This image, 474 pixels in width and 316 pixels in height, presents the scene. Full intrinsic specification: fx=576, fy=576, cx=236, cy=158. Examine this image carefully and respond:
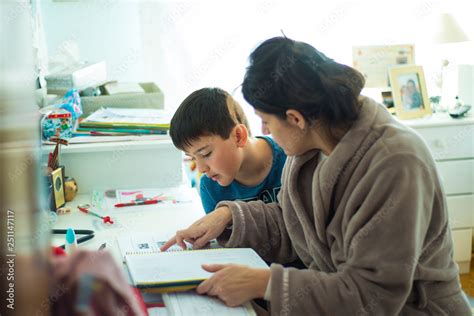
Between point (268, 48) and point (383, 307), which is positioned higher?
point (268, 48)

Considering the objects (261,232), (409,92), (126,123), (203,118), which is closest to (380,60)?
(409,92)

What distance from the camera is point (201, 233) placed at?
1.34 meters

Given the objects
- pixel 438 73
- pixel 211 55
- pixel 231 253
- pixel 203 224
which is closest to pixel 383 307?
pixel 231 253

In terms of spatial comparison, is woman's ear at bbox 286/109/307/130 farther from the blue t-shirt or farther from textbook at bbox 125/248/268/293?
the blue t-shirt

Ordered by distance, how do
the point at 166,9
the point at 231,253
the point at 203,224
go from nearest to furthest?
1. the point at 231,253
2. the point at 203,224
3. the point at 166,9

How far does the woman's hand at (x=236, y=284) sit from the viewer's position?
1013mm

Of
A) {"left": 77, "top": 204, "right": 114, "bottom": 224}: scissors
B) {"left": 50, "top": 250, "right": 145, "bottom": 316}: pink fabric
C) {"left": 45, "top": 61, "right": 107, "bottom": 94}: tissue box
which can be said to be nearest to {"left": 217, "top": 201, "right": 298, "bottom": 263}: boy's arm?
{"left": 77, "top": 204, "right": 114, "bottom": 224}: scissors

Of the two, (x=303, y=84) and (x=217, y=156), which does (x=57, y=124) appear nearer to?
(x=217, y=156)

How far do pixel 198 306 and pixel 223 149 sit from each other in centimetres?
59

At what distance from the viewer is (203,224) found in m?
1.34

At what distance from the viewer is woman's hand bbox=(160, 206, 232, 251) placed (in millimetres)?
1329

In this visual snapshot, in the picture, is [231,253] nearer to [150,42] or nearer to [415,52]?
[150,42]

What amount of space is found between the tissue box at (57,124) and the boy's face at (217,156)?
0.59 meters

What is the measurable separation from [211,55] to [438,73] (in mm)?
1215
